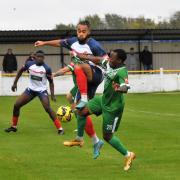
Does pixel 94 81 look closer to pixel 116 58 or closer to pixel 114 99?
pixel 114 99

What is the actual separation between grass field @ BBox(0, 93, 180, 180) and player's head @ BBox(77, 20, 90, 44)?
215 centimetres

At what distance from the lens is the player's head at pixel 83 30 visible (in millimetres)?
11609

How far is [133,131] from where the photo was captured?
16.3 meters

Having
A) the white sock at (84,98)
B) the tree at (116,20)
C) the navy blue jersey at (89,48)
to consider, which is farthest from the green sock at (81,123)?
the tree at (116,20)

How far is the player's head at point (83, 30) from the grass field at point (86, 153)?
7.07ft

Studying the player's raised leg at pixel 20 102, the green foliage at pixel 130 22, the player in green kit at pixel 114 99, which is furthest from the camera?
the green foliage at pixel 130 22

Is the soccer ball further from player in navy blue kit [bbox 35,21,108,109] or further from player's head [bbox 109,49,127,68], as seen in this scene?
player's head [bbox 109,49,127,68]

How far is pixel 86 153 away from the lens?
1238 cm

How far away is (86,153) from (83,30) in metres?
2.39

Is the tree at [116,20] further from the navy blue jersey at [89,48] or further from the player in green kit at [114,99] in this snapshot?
the player in green kit at [114,99]

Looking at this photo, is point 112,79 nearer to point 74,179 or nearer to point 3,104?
point 74,179

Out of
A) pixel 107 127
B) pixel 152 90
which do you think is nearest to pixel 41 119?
pixel 107 127

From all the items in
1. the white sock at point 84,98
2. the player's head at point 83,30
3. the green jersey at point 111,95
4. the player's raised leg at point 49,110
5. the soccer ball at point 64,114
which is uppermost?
the player's head at point 83,30

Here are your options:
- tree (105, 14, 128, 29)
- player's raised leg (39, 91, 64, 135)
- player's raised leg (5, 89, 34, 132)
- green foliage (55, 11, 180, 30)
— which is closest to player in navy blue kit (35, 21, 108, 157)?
player's raised leg (39, 91, 64, 135)
